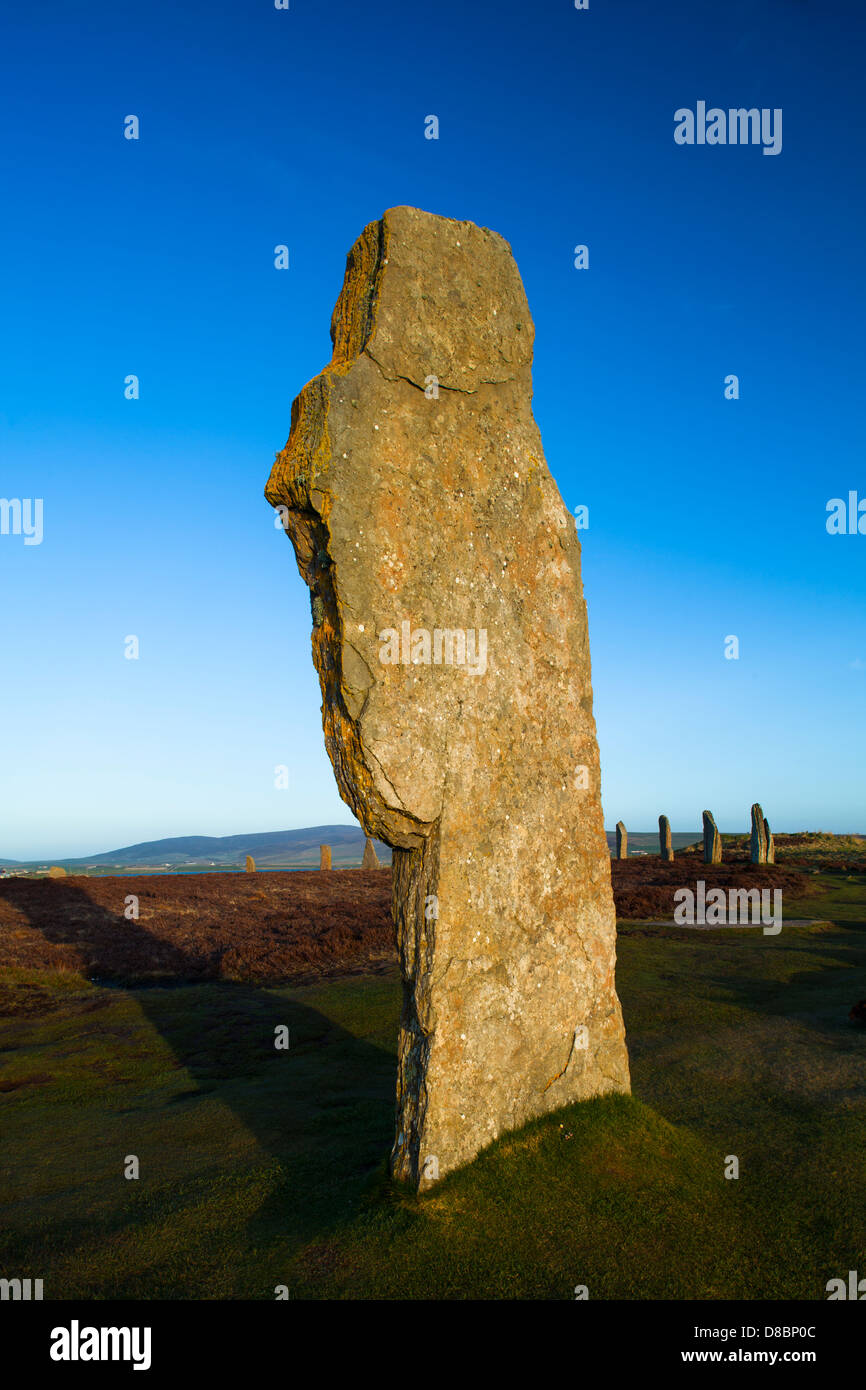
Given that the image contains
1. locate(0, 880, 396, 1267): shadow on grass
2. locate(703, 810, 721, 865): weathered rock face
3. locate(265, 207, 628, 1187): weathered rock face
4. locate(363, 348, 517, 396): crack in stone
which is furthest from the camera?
locate(703, 810, 721, 865): weathered rock face

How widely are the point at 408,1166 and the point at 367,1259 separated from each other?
903 mm

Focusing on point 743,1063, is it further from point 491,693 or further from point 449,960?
point 491,693

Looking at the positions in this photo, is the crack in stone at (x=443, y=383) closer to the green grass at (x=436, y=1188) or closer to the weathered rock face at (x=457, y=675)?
the weathered rock face at (x=457, y=675)

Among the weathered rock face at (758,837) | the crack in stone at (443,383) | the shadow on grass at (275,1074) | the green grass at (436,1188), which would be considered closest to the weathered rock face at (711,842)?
the weathered rock face at (758,837)

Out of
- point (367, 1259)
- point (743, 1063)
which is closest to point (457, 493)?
point (367, 1259)

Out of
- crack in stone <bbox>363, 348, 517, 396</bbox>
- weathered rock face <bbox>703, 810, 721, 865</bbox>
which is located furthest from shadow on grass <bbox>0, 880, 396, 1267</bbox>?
weathered rock face <bbox>703, 810, 721, 865</bbox>

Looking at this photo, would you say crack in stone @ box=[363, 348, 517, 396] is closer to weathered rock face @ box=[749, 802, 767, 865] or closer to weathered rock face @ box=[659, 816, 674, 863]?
weathered rock face @ box=[749, 802, 767, 865]

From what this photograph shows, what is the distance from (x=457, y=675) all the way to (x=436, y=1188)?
3.59 meters

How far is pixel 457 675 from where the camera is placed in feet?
20.1

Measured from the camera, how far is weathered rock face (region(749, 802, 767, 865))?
1254 inches

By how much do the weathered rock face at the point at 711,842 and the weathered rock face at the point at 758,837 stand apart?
226 centimetres

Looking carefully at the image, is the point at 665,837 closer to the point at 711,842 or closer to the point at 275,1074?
the point at 711,842

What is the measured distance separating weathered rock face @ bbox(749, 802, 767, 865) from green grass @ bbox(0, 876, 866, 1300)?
21.6 meters
